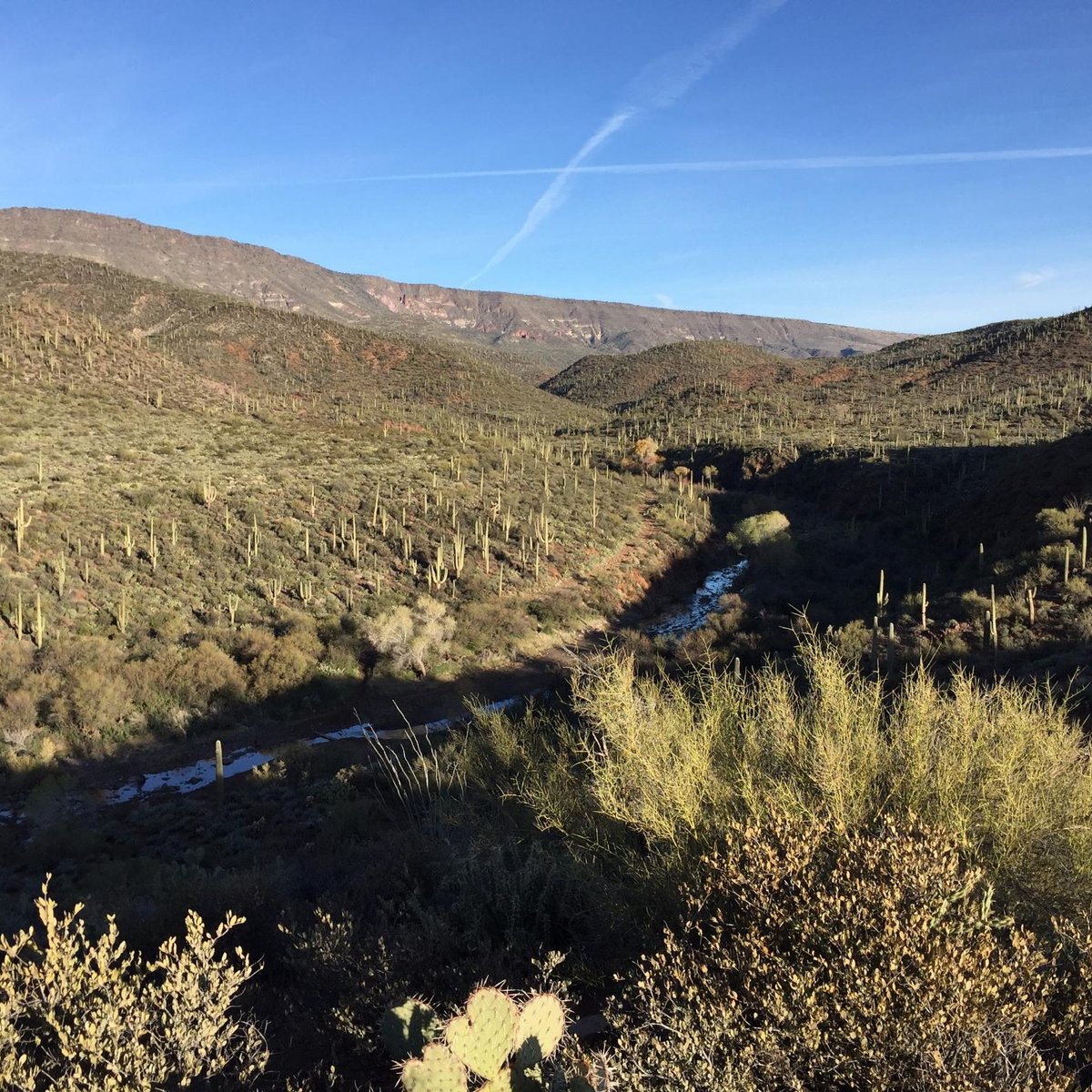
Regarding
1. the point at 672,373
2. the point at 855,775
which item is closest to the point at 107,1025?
the point at 855,775

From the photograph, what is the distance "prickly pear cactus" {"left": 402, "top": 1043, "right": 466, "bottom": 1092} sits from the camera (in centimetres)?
300

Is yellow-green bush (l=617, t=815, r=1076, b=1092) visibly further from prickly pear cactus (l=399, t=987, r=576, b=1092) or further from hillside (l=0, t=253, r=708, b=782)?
hillside (l=0, t=253, r=708, b=782)

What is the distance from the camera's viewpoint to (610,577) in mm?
25109

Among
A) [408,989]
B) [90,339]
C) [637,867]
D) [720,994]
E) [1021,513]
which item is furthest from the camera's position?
[90,339]

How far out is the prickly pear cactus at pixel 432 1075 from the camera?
3.00m

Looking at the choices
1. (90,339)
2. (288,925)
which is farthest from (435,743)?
(90,339)

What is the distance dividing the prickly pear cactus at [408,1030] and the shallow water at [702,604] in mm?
16737

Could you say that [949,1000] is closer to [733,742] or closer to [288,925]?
[733,742]

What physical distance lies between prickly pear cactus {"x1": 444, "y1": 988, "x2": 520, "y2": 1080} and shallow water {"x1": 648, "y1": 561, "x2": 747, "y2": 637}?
1698cm

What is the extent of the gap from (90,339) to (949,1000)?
4912cm

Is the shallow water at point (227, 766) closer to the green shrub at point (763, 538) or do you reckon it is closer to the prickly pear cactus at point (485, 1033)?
the prickly pear cactus at point (485, 1033)

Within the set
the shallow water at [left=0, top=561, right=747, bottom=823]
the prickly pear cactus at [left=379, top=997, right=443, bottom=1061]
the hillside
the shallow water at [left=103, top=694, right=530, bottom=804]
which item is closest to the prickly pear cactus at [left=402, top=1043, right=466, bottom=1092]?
the prickly pear cactus at [left=379, top=997, right=443, bottom=1061]

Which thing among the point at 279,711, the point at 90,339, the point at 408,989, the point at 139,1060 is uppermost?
the point at 90,339

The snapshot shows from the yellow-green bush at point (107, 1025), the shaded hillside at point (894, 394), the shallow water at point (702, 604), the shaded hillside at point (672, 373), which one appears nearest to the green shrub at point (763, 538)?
the shallow water at point (702, 604)
